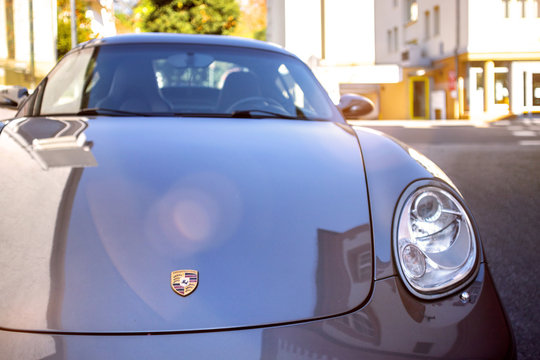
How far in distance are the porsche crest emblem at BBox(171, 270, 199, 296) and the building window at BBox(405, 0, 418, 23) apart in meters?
36.6

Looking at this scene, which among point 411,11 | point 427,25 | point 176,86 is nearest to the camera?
point 176,86

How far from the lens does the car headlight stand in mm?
1588

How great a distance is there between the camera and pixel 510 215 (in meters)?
5.24

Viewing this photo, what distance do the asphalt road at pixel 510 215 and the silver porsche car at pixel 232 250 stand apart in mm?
1112

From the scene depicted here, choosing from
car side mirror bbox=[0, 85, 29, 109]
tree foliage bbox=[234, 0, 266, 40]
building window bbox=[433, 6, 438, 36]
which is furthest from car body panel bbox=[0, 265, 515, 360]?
tree foliage bbox=[234, 0, 266, 40]

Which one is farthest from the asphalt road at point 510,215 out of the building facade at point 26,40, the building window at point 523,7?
the building window at point 523,7

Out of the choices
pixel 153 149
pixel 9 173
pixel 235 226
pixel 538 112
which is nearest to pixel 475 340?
pixel 235 226

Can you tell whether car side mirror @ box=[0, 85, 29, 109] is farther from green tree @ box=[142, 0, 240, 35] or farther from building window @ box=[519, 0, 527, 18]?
green tree @ box=[142, 0, 240, 35]

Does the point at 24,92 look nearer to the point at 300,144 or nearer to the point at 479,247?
the point at 300,144

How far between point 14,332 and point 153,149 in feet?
2.25

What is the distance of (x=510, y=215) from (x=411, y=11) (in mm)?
33994

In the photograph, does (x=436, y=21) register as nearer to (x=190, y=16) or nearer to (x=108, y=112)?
(x=190, y=16)

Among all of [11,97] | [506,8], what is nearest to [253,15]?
[506,8]

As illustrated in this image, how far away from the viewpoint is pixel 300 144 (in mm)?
2014
